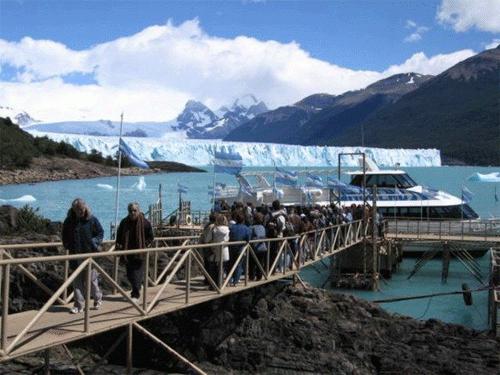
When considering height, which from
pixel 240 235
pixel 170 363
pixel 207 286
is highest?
pixel 240 235

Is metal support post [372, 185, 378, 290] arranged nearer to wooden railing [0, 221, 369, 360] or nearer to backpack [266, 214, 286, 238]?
wooden railing [0, 221, 369, 360]

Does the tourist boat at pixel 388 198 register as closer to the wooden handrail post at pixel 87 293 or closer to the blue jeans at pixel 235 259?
the blue jeans at pixel 235 259

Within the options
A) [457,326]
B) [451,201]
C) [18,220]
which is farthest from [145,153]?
[457,326]

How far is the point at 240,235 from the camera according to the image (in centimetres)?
1205

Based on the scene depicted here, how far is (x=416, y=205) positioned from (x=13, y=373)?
24.1m

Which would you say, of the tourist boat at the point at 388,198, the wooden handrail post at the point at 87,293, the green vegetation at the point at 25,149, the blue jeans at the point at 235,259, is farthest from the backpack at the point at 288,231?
the green vegetation at the point at 25,149

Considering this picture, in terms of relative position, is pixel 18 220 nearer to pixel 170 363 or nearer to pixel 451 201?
pixel 170 363

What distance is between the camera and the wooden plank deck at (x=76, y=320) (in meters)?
7.61

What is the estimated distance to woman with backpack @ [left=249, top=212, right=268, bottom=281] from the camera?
12773 millimetres

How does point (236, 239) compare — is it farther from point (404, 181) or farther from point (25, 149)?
point (25, 149)

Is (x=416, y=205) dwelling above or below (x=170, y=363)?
above

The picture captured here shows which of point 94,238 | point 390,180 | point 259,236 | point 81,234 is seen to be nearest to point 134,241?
point 94,238

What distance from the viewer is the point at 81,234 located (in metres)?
8.83

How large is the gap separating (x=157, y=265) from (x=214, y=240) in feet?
9.89
